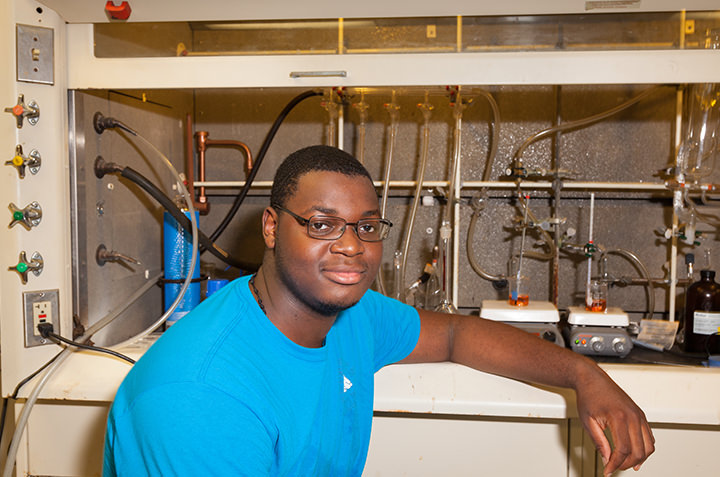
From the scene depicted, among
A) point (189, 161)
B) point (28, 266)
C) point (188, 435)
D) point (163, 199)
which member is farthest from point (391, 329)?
point (189, 161)

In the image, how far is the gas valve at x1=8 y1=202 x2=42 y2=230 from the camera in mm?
1401

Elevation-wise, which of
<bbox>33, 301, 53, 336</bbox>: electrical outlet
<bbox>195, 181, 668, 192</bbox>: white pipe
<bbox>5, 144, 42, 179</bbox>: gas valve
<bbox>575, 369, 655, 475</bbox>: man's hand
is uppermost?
<bbox>5, 144, 42, 179</bbox>: gas valve

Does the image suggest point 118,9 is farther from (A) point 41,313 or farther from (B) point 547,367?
(B) point 547,367

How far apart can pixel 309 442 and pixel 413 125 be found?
1513 millimetres

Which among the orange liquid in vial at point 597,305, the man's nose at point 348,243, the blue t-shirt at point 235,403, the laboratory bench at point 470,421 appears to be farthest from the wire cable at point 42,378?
the orange liquid in vial at point 597,305

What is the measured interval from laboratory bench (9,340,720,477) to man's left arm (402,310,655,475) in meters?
0.05

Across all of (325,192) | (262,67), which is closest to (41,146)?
(262,67)

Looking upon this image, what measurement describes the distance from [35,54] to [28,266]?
53cm

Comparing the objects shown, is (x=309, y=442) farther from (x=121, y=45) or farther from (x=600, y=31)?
(x=600, y=31)

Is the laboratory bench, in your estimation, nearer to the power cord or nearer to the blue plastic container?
the power cord

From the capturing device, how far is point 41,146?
4.77ft

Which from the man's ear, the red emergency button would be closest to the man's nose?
the man's ear

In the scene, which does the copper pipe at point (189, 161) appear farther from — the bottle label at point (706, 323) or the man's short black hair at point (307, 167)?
the bottle label at point (706, 323)

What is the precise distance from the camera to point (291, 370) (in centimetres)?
98
